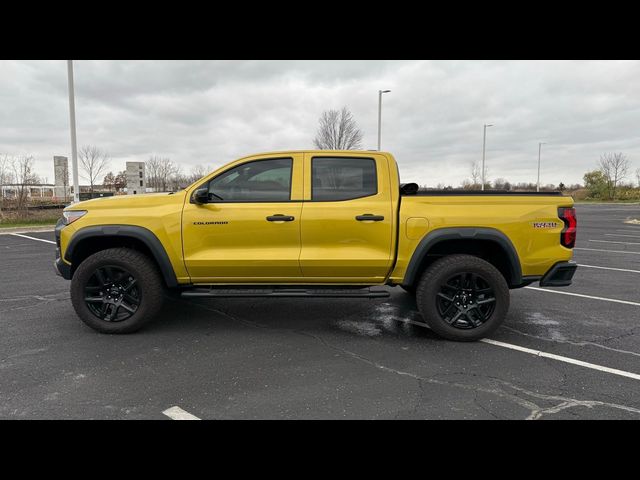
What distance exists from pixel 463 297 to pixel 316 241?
5.33 feet

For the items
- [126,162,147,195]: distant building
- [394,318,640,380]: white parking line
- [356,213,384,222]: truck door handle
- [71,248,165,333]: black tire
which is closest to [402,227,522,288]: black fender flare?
[356,213,384,222]: truck door handle

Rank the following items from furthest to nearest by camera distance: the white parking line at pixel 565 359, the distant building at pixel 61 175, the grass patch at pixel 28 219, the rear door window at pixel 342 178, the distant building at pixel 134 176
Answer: the distant building at pixel 61 175
the grass patch at pixel 28 219
the distant building at pixel 134 176
the rear door window at pixel 342 178
the white parking line at pixel 565 359

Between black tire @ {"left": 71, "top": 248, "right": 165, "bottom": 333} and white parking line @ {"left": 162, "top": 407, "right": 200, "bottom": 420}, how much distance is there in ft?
5.66

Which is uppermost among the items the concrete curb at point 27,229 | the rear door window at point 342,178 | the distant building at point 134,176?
the distant building at point 134,176

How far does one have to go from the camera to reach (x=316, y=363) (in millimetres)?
3824

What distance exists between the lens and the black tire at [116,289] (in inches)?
175

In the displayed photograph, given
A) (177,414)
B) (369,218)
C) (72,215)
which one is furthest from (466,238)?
(72,215)

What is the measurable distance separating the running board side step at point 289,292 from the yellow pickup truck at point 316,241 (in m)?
0.01

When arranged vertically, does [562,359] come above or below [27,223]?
below

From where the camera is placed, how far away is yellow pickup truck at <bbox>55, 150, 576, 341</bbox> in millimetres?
4320

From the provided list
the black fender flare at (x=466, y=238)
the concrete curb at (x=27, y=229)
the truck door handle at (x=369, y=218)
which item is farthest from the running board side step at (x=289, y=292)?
the concrete curb at (x=27, y=229)

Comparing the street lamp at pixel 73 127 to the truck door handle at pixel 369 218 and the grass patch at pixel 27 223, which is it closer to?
the grass patch at pixel 27 223

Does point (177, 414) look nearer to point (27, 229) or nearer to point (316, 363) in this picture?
point (316, 363)
